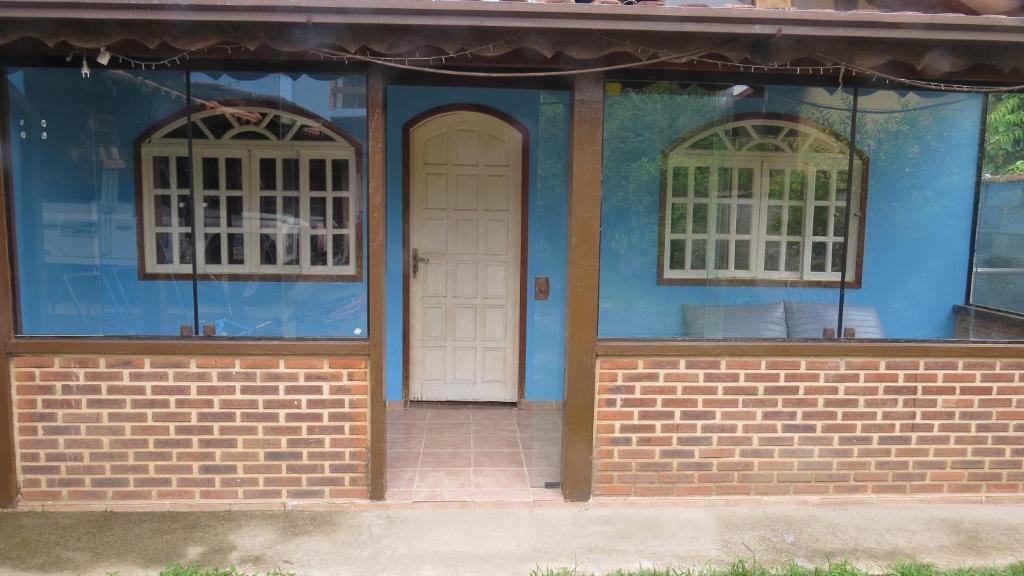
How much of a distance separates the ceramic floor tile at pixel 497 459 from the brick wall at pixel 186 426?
973 millimetres

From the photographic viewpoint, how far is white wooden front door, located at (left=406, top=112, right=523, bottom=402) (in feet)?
19.1

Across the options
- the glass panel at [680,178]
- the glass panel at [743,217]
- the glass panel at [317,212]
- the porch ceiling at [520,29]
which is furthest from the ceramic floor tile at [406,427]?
the porch ceiling at [520,29]

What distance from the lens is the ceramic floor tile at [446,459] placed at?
4711 mm

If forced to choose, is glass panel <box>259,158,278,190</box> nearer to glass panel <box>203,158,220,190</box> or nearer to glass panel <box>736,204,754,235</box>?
glass panel <box>203,158,220,190</box>

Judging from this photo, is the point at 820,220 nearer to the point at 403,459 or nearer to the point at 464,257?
the point at 464,257

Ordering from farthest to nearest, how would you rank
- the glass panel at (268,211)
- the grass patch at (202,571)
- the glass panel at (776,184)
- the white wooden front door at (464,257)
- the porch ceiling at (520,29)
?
the white wooden front door at (464,257) → the glass panel at (268,211) → the glass panel at (776,184) → the porch ceiling at (520,29) → the grass patch at (202,571)

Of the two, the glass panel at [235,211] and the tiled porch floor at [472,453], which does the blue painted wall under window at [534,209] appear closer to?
the tiled porch floor at [472,453]

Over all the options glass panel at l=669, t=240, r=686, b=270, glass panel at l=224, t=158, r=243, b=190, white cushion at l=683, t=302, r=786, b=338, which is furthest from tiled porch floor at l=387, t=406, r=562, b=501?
glass panel at l=224, t=158, r=243, b=190

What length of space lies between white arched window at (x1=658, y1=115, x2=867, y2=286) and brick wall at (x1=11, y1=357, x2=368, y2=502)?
2296mm

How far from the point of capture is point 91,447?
4008 mm

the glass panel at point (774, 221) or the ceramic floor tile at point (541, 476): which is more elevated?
the glass panel at point (774, 221)

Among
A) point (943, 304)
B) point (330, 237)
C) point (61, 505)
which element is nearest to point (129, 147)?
point (330, 237)

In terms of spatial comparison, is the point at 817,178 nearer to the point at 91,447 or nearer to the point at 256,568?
the point at 256,568

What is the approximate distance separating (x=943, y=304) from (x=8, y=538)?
5774 mm
